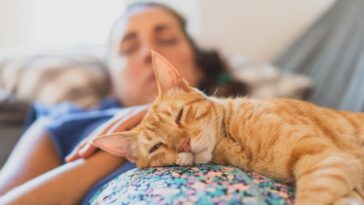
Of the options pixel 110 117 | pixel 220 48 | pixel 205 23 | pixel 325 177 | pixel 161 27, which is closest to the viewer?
pixel 325 177

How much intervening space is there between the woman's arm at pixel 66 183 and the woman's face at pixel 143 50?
48 centimetres

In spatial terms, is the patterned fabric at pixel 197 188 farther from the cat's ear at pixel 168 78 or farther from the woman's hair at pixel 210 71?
the woman's hair at pixel 210 71

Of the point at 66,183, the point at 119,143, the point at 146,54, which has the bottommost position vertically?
the point at 66,183

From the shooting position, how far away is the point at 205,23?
2484 millimetres

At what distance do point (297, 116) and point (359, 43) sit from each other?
100 cm

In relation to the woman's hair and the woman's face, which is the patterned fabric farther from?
the woman's hair

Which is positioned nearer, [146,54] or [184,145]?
[184,145]

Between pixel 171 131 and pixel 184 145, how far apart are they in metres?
0.05

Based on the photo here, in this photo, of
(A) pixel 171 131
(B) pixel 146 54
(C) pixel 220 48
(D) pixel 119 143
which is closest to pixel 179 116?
(A) pixel 171 131

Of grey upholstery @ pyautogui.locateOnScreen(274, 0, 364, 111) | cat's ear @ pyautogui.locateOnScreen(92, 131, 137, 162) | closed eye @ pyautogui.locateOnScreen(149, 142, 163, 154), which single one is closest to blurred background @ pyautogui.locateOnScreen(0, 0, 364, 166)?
grey upholstery @ pyautogui.locateOnScreen(274, 0, 364, 111)

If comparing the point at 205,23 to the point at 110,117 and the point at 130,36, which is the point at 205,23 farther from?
the point at 110,117

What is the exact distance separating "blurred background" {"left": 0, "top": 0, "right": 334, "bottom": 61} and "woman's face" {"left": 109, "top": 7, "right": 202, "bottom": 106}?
27.6 inches

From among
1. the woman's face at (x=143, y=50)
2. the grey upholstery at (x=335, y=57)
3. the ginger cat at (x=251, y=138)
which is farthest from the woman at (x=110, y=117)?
the grey upholstery at (x=335, y=57)

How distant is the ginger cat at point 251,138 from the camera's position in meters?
0.81
